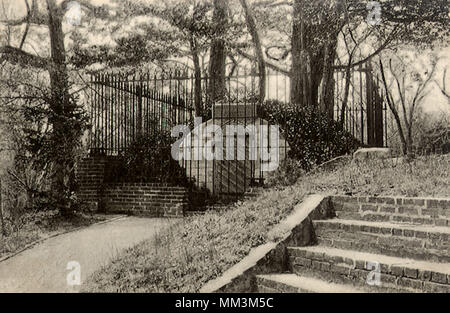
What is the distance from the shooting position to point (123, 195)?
11.1m

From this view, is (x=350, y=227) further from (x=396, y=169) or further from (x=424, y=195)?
(x=396, y=169)

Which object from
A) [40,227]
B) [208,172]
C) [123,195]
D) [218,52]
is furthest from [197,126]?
[218,52]

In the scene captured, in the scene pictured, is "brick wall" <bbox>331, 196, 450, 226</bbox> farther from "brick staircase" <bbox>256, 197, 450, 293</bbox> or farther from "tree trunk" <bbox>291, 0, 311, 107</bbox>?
"tree trunk" <bbox>291, 0, 311, 107</bbox>

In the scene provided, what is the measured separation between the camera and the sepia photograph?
544 centimetres

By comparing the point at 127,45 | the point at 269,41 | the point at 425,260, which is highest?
the point at 269,41

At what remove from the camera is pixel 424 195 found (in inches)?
251

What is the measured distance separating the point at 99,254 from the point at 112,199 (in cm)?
392

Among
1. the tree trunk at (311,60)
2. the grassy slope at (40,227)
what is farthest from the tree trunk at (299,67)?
the grassy slope at (40,227)

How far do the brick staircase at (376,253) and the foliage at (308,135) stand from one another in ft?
14.4

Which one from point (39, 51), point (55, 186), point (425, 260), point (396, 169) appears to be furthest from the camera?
point (39, 51)

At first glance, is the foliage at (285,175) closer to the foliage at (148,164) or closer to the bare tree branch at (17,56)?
the foliage at (148,164)

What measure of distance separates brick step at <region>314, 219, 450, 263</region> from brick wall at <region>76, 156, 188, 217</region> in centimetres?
489

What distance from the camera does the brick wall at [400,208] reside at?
5.82 metres
